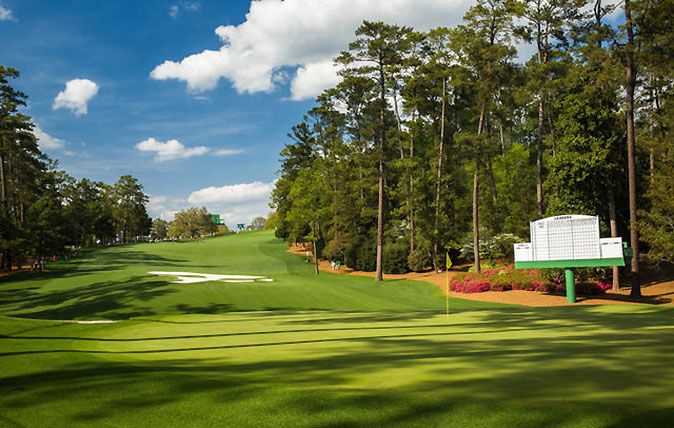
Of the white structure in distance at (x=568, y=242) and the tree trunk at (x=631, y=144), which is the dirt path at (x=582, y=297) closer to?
the tree trunk at (x=631, y=144)

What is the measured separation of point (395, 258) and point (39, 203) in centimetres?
3520

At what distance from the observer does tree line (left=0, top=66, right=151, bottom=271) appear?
42312 millimetres

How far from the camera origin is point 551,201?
32062 mm

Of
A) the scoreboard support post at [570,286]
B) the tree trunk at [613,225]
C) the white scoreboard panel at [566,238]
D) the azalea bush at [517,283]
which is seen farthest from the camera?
the azalea bush at [517,283]

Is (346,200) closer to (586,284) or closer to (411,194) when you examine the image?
(411,194)

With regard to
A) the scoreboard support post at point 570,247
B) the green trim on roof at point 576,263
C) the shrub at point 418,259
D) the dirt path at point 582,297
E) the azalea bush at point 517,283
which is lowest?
the dirt path at point 582,297

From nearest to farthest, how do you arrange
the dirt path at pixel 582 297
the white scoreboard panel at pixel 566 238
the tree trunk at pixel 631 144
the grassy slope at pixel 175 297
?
the grassy slope at pixel 175 297 → the white scoreboard panel at pixel 566 238 → the dirt path at pixel 582 297 → the tree trunk at pixel 631 144

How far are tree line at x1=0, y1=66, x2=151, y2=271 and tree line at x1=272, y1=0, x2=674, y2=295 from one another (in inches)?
968

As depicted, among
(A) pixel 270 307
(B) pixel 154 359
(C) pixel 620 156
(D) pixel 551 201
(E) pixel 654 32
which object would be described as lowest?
(A) pixel 270 307

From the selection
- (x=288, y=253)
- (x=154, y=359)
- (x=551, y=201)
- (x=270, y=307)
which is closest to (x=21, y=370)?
(x=154, y=359)

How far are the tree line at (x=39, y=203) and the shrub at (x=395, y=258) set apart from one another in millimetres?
31440

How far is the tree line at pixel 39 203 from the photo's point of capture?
42.3 meters

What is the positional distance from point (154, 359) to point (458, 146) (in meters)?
32.9

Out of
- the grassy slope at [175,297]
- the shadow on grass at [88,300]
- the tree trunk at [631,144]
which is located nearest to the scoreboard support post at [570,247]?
the tree trunk at [631,144]
